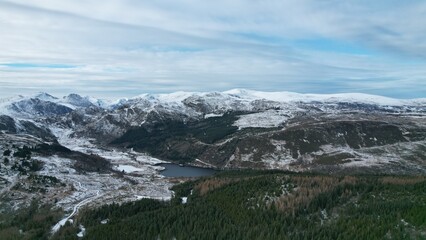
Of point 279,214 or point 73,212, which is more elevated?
point 279,214

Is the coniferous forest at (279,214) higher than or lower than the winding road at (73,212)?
higher

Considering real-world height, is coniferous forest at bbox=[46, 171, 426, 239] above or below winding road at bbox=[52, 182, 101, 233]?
above

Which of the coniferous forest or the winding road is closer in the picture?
the coniferous forest

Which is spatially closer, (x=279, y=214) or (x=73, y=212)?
(x=279, y=214)

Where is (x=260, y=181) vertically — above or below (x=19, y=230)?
above

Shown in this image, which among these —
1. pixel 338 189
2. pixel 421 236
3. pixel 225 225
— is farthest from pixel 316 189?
pixel 421 236

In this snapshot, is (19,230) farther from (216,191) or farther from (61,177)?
(61,177)

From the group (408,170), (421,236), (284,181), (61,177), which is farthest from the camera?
(408,170)

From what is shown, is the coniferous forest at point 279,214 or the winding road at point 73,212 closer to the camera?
the coniferous forest at point 279,214
